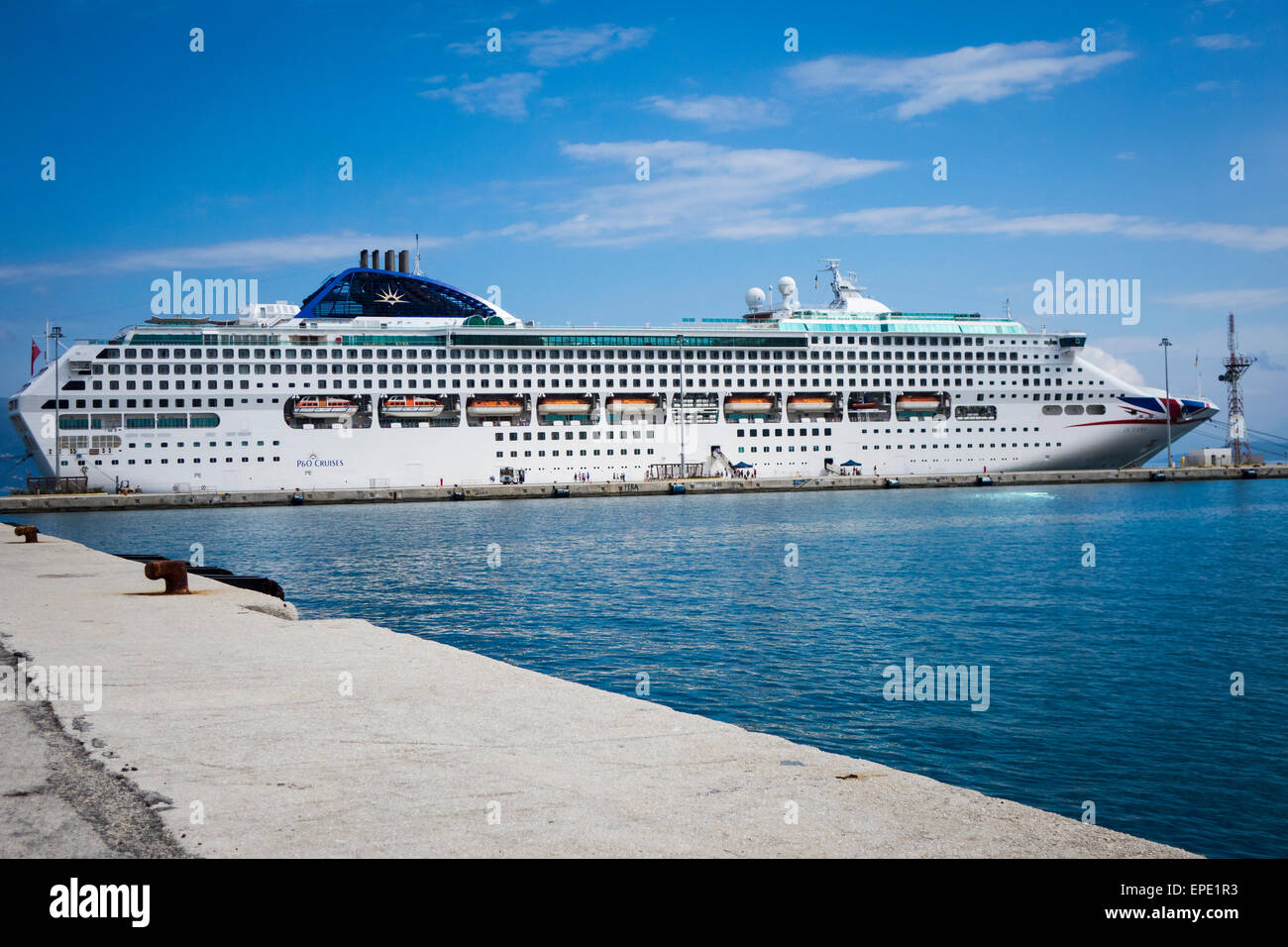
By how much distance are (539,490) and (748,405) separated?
20.5 meters

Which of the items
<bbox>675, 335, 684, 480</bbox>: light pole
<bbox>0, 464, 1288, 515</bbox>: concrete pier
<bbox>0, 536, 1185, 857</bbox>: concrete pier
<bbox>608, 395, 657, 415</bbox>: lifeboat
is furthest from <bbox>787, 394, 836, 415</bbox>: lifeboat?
<bbox>0, 536, 1185, 857</bbox>: concrete pier

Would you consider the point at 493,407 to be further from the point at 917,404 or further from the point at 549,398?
the point at 917,404

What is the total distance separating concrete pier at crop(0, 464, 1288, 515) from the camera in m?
69.2

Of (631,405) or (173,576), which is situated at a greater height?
(631,405)

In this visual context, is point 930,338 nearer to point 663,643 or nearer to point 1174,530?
point 1174,530

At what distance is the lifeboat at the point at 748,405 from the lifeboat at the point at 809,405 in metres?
1.84

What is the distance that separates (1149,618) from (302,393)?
6429 centimetres

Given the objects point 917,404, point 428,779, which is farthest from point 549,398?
point 428,779

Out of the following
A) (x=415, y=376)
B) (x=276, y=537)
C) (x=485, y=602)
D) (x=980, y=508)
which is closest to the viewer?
(x=485, y=602)

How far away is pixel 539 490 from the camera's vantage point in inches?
2982

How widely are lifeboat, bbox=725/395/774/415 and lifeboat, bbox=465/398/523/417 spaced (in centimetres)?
1755

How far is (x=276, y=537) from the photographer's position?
46.6 meters

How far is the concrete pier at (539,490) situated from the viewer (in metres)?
69.2
